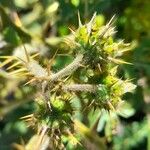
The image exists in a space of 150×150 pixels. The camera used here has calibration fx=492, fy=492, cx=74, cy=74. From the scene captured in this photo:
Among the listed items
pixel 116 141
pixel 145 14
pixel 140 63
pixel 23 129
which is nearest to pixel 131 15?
pixel 145 14

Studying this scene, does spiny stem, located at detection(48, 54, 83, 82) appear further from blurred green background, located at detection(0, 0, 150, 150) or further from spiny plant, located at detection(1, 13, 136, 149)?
blurred green background, located at detection(0, 0, 150, 150)

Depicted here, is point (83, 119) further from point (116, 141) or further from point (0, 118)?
point (0, 118)

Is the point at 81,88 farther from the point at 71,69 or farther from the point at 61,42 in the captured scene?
the point at 61,42

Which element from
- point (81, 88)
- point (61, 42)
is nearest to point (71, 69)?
point (81, 88)

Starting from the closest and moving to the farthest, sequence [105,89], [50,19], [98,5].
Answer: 1. [105,89]
2. [98,5]
3. [50,19]

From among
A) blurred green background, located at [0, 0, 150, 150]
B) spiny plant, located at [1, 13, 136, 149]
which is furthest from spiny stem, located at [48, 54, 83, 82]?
blurred green background, located at [0, 0, 150, 150]

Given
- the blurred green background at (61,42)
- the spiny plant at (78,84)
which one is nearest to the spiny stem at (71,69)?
the spiny plant at (78,84)

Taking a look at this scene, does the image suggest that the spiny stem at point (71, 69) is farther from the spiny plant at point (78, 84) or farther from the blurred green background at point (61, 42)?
the blurred green background at point (61, 42)
